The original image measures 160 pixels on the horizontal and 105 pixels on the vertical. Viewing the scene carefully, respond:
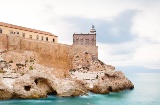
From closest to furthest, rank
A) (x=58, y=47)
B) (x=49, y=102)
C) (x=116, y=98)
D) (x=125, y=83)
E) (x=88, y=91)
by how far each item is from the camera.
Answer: (x=49, y=102), (x=116, y=98), (x=88, y=91), (x=58, y=47), (x=125, y=83)

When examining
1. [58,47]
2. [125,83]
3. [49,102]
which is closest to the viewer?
[49,102]

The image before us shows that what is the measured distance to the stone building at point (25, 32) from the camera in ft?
138

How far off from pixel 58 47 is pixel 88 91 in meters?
8.53

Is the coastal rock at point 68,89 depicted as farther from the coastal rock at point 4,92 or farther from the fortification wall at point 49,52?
the fortification wall at point 49,52

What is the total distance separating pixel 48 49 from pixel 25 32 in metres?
4.36

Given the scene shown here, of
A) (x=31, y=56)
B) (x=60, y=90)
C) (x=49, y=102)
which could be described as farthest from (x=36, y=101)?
(x=31, y=56)

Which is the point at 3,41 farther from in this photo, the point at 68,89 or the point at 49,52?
the point at 68,89

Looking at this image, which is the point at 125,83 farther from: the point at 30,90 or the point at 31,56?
the point at 30,90

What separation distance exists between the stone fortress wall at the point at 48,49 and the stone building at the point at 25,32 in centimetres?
142

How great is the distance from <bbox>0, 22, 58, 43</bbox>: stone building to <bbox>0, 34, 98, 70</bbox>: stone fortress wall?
142 centimetres

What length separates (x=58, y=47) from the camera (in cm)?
4616

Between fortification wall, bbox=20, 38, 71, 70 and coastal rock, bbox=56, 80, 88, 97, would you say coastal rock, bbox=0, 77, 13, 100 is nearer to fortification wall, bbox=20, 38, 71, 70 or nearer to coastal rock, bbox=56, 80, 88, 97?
coastal rock, bbox=56, 80, 88, 97

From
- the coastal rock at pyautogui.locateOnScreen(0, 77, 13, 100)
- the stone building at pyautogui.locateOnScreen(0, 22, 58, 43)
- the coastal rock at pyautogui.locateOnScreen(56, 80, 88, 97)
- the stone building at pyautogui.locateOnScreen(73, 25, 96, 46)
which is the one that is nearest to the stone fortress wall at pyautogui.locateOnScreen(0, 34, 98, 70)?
the stone building at pyautogui.locateOnScreen(0, 22, 58, 43)

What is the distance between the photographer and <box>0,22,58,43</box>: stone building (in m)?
42.1
